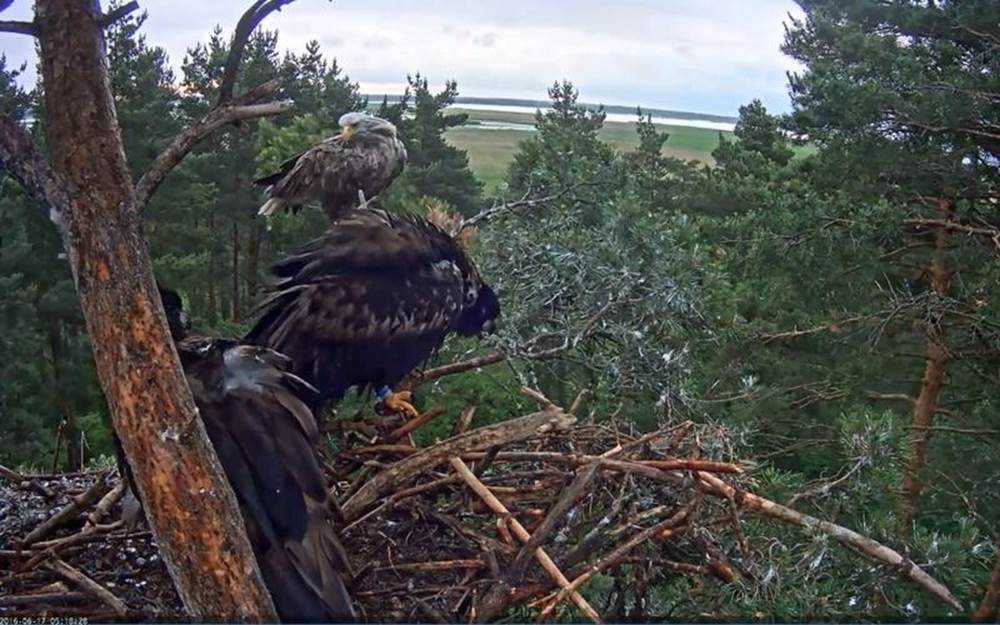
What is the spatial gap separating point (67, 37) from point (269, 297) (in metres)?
1.95

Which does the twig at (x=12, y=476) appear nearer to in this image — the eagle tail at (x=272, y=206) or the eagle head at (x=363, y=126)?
the eagle tail at (x=272, y=206)

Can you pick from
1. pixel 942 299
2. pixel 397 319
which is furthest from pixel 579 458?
pixel 942 299

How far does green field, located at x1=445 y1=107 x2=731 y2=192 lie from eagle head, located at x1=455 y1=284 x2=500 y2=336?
5599 millimetres

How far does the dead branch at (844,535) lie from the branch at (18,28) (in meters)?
2.45

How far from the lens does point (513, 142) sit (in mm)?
11500

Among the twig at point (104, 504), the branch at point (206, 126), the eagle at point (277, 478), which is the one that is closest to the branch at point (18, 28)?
the branch at point (206, 126)

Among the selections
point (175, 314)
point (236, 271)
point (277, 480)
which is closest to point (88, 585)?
point (277, 480)

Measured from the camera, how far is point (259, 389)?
2846 mm

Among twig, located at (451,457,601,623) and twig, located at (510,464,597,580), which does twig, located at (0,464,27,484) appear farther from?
twig, located at (510,464,597,580)

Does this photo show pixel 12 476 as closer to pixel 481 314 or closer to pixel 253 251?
pixel 481 314

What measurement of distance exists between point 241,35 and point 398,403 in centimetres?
237

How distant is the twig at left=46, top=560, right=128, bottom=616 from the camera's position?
2.91 meters

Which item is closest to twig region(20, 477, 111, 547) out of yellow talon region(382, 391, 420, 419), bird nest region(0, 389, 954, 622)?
bird nest region(0, 389, 954, 622)

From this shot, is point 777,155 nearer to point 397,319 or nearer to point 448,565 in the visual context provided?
point 397,319
